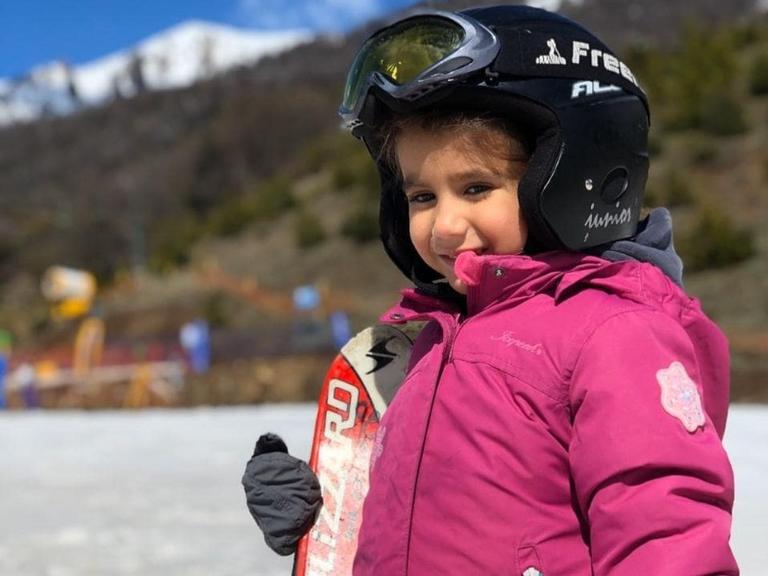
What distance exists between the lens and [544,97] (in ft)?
4.46

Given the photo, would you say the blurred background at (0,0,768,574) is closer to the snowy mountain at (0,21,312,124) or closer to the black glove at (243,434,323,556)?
the black glove at (243,434,323,556)

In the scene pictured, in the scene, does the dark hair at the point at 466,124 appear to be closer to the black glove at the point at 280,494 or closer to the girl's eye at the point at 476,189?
the girl's eye at the point at 476,189

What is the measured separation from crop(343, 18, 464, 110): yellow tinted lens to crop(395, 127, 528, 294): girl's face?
11 centimetres

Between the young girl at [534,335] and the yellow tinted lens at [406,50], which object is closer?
the young girl at [534,335]

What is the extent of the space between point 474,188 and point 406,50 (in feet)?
0.84

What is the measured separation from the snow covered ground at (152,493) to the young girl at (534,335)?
1852 millimetres

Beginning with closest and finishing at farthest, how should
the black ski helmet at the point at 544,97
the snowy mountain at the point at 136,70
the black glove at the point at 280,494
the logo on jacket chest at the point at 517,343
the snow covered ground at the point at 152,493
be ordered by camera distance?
the logo on jacket chest at the point at 517,343 → the black ski helmet at the point at 544,97 → the black glove at the point at 280,494 → the snow covered ground at the point at 152,493 → the snowy mountain at the point at 136,70

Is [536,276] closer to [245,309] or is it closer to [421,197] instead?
[421,197]

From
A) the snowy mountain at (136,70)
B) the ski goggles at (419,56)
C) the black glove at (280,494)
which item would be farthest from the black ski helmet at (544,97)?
the snowy mountain at (136,70)

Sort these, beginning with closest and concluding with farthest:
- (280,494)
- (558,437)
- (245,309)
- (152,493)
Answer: (558,437) → (280,494) → (152,493) → (245,309)

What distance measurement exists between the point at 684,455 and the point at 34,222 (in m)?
69.7

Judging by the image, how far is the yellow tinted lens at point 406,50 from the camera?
1.41 m

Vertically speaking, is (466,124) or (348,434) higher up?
(466,124)

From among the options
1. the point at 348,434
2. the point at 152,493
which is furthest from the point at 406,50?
the point at 152,493
